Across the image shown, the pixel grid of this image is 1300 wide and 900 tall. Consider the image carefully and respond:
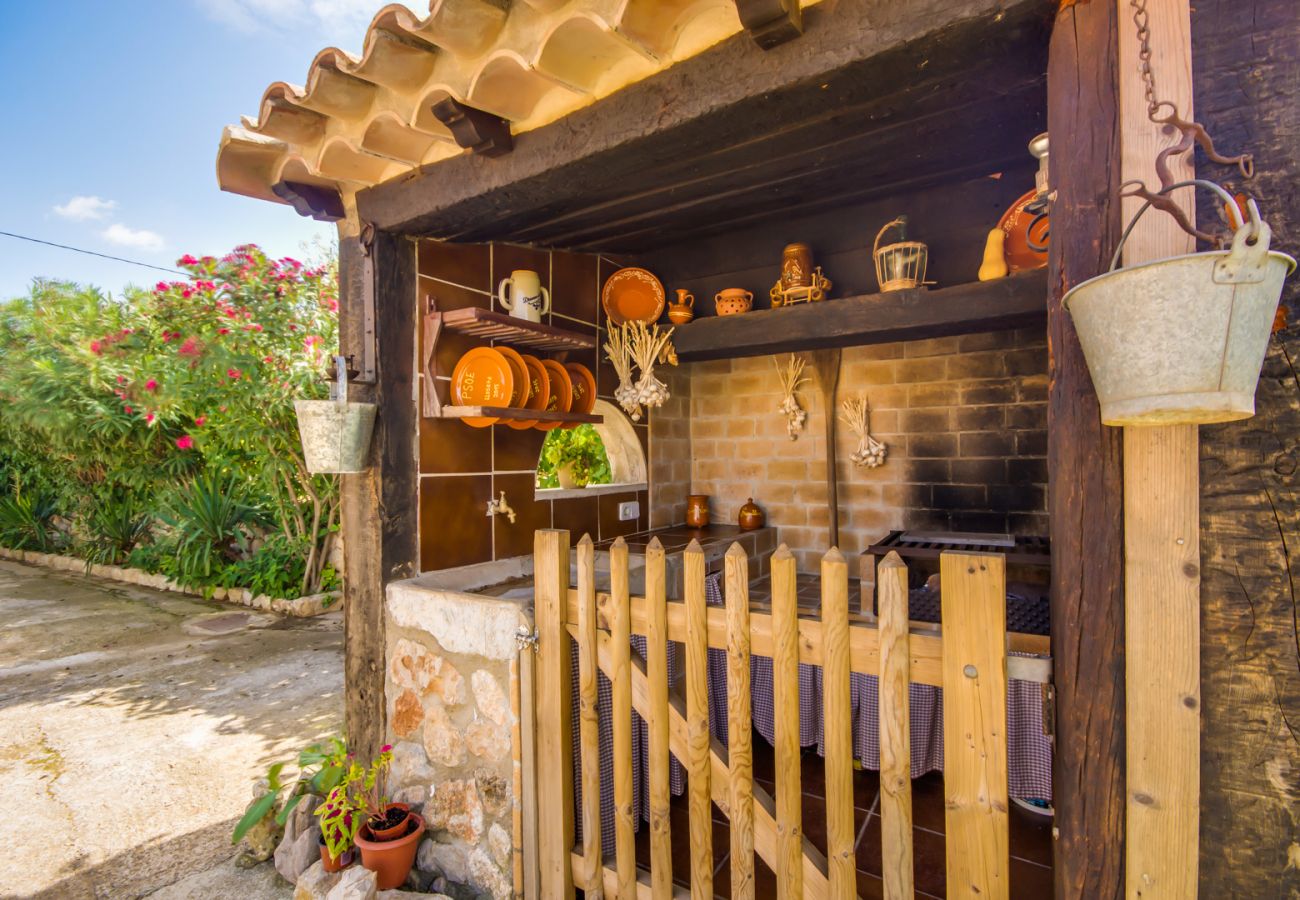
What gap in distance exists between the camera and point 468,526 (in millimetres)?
2277

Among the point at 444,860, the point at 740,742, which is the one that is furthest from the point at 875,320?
the point at 444,860

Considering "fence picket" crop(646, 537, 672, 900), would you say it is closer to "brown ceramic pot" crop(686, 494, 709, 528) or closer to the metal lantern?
the metal lantern

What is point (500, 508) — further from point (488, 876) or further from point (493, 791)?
point (488, 876)

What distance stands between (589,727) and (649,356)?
1.57 metres

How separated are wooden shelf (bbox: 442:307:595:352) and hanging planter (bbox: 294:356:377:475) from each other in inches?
15.8

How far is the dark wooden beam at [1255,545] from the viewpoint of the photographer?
89 centimetres

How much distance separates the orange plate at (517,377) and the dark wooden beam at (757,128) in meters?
0.45

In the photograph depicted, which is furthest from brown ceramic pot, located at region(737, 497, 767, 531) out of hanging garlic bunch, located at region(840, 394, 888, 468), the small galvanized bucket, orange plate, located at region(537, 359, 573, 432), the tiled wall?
the small galvanized bucket

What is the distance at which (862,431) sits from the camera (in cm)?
293

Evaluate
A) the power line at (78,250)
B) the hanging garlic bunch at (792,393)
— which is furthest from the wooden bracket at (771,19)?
the power line at (78,250)

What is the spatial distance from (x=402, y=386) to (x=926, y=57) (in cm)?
178

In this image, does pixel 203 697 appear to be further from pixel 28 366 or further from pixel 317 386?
pixel 28 366

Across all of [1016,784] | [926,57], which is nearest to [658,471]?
[1016,784]

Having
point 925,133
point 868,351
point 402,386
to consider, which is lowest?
point 402,386
